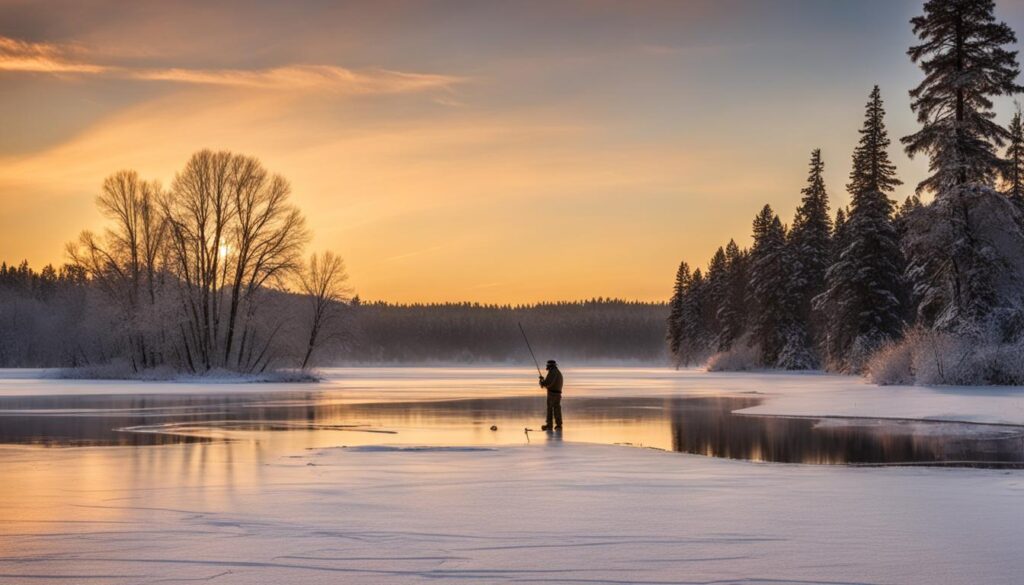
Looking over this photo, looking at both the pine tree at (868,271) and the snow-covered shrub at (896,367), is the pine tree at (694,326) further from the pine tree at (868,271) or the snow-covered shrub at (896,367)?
the snow-covered shrub at (896,367)

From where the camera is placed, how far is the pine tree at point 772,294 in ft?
252

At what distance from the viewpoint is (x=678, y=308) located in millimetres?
110562

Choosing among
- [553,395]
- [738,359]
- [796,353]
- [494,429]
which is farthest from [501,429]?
[738,359]

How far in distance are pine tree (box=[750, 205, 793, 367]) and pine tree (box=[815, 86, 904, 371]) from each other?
1265cm

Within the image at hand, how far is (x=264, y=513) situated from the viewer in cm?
1012

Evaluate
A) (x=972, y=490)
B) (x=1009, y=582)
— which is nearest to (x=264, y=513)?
(x=1009, y=582)

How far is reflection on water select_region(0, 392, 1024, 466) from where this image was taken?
18359 mm

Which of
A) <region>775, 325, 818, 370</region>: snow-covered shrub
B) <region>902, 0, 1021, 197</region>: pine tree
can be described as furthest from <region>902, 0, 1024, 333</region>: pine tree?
<region>775, 325, 818, 370</region>: snow-covered shrub

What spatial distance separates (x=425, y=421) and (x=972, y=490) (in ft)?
50.9

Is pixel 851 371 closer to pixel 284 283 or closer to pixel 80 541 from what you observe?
pixel 284 283

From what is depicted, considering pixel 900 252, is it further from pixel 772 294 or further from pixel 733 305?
pixel 733 305

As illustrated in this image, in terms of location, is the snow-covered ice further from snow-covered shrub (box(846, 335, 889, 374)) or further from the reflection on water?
snow-covered shrub (box(846, 335, 889, 374))

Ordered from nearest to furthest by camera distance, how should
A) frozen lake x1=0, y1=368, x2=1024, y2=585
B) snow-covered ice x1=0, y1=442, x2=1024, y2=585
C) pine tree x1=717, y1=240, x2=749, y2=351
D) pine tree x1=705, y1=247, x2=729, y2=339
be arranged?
snow-covered ice x1=0, y1=442, x2=1024, y2=585 < frozen lake x1=0, y1=368, x2=1024, y2=585 < pine tree x1=717, y1=240, x2=749, y2=351 < pine tree x1=705, y1=247, x2=729, y2=339

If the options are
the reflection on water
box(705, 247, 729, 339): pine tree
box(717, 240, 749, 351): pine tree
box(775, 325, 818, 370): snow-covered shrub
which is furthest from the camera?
box(705, 247, 729, 339): pine tree
